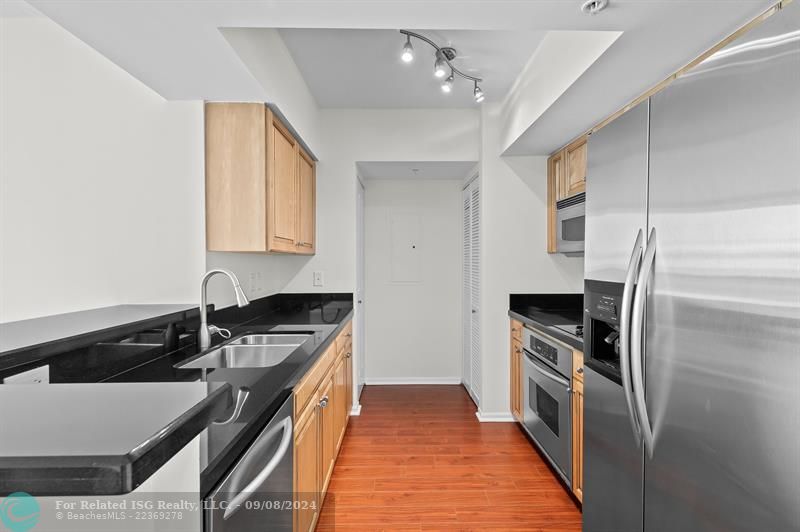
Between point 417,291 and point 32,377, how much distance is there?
354 cm

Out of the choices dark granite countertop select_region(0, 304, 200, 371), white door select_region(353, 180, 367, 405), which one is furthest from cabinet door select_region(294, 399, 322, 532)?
white door select_region(353, 180, 367, 405)

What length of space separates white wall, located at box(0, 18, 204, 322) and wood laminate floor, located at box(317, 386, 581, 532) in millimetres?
1428

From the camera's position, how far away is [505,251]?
3434mm

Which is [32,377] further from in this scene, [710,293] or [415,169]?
[415,169]

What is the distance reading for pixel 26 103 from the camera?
6.06ft

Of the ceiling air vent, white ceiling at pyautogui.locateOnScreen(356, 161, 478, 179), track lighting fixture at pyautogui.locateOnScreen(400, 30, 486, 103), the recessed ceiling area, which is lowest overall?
the ceiling air vent

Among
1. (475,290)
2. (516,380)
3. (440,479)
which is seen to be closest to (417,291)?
(475,290)

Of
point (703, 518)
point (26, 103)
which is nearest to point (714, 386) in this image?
point (703, 518)

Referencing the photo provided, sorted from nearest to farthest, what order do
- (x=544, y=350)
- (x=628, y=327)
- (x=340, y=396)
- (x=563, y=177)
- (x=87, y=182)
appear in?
(x=628, y=327)
(x=87, y=182)
(x=544, y=350)
(x=340, y=396)
(x=563, y=177)

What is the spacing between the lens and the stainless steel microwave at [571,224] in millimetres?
2824

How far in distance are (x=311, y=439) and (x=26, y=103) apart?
193cm

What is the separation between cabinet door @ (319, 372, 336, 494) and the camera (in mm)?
2114

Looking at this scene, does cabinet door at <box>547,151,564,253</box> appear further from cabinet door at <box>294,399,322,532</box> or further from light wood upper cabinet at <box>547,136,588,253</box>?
cabinet door at <box>294,399,322,532</box>

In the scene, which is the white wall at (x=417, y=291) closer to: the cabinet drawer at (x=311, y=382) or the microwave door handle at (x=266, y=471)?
the cabinet drawer at (x=311, y=382)
